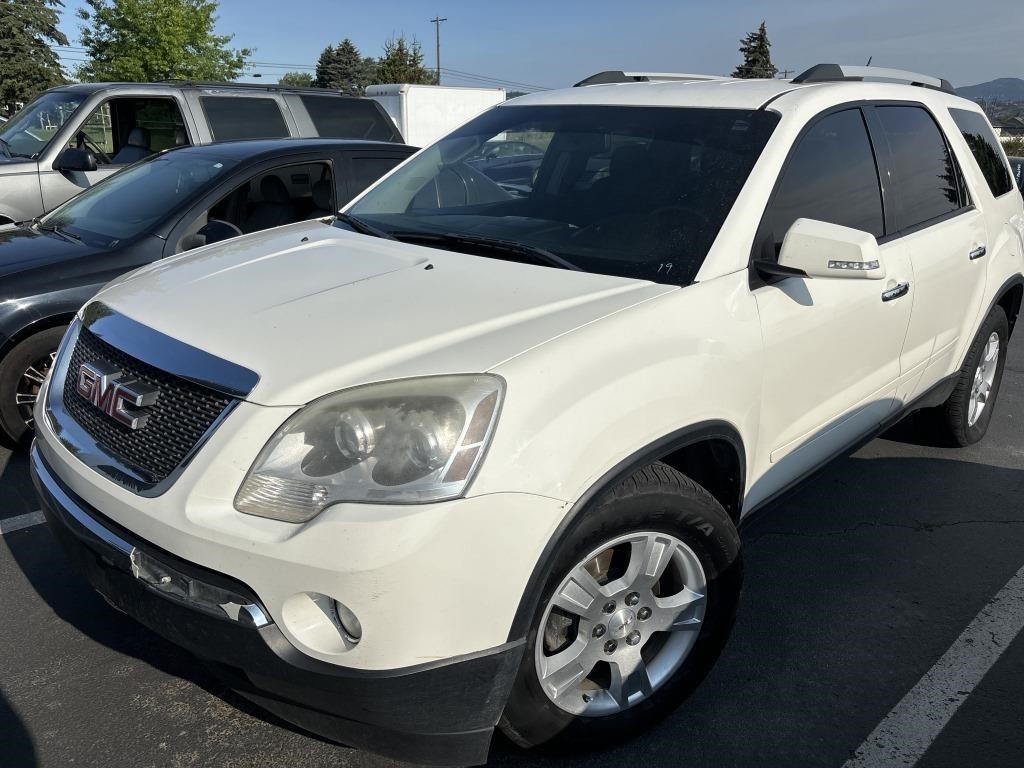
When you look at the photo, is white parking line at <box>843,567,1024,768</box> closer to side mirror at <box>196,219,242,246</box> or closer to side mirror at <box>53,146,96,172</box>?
side mirror at <box>196,219,242,246</box>

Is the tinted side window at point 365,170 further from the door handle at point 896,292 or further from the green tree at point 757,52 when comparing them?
the green tree at point 757,52

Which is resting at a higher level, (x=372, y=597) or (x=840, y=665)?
(x=372, y=597)

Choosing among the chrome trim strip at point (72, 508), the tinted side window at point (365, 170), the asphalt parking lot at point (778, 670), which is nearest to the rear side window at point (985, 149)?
the asphalt parking lot at point (778, 670)

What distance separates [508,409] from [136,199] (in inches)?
152

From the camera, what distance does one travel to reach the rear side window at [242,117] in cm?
780

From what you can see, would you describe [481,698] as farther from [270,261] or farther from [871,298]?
[871,298]

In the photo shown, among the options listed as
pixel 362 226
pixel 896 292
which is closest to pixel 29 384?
pixel 362 226

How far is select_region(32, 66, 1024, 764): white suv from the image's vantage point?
1.86 m

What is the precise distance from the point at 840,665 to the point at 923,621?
1.62ft

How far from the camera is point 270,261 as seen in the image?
2.81 metres

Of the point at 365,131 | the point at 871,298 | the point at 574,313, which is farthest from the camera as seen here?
the point at 365,131

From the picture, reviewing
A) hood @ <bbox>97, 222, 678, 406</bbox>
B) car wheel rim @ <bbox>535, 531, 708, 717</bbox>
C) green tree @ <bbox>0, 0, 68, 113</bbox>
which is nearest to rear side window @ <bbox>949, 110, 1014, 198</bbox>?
hood @ <bbox>97, 222, 678, 406</bbox>

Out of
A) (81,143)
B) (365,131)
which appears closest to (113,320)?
(81,143)

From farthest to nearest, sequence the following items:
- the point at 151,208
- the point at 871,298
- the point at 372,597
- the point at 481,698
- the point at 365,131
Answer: the point at 365,131 → the point at 151,208 → the point at 871,298 → the point at 481,698 → the point at 372,597
